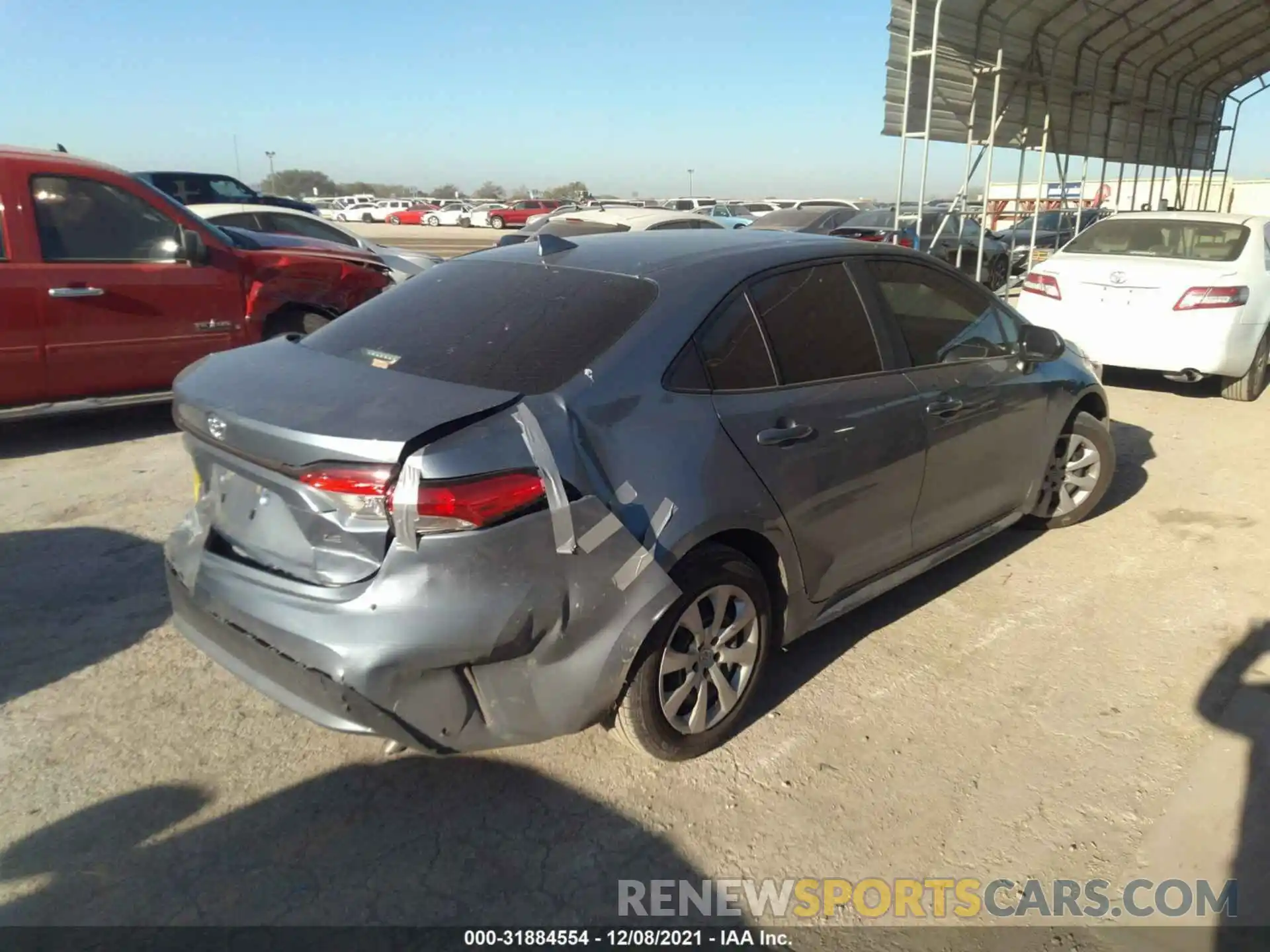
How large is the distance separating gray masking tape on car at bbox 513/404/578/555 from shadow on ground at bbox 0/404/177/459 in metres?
5.04

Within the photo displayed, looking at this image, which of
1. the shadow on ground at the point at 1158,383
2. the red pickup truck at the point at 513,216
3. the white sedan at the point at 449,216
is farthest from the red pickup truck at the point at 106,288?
the white sedan at the point at 449,216

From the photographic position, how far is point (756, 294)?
3311 millimetres

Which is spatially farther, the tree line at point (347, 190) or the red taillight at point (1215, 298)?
the tree line at point (347, 190)

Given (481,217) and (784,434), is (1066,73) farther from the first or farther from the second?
(481,217)

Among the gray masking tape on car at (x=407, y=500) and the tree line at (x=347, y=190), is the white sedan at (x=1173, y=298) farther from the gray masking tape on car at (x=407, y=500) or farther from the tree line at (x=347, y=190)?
the tree line at (x=347, y=190)

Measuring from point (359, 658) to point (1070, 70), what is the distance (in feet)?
49.5

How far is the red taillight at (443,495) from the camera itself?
239cm

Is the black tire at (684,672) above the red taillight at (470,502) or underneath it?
underneath

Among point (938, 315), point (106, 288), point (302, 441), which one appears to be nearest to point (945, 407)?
point (938, 315)

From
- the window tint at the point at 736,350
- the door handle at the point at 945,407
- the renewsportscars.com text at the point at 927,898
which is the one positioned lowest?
the renewsportscars.com text at the point at 927,898

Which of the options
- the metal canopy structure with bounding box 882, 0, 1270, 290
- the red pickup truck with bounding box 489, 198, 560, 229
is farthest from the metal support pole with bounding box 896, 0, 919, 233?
the red pickup truck with bounding box 489, 198, 560, 229

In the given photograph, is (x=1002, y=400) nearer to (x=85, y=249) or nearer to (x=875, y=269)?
(x=875, y=269)

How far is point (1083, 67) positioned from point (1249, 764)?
14.0 meters

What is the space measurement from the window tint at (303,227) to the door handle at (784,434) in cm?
893
